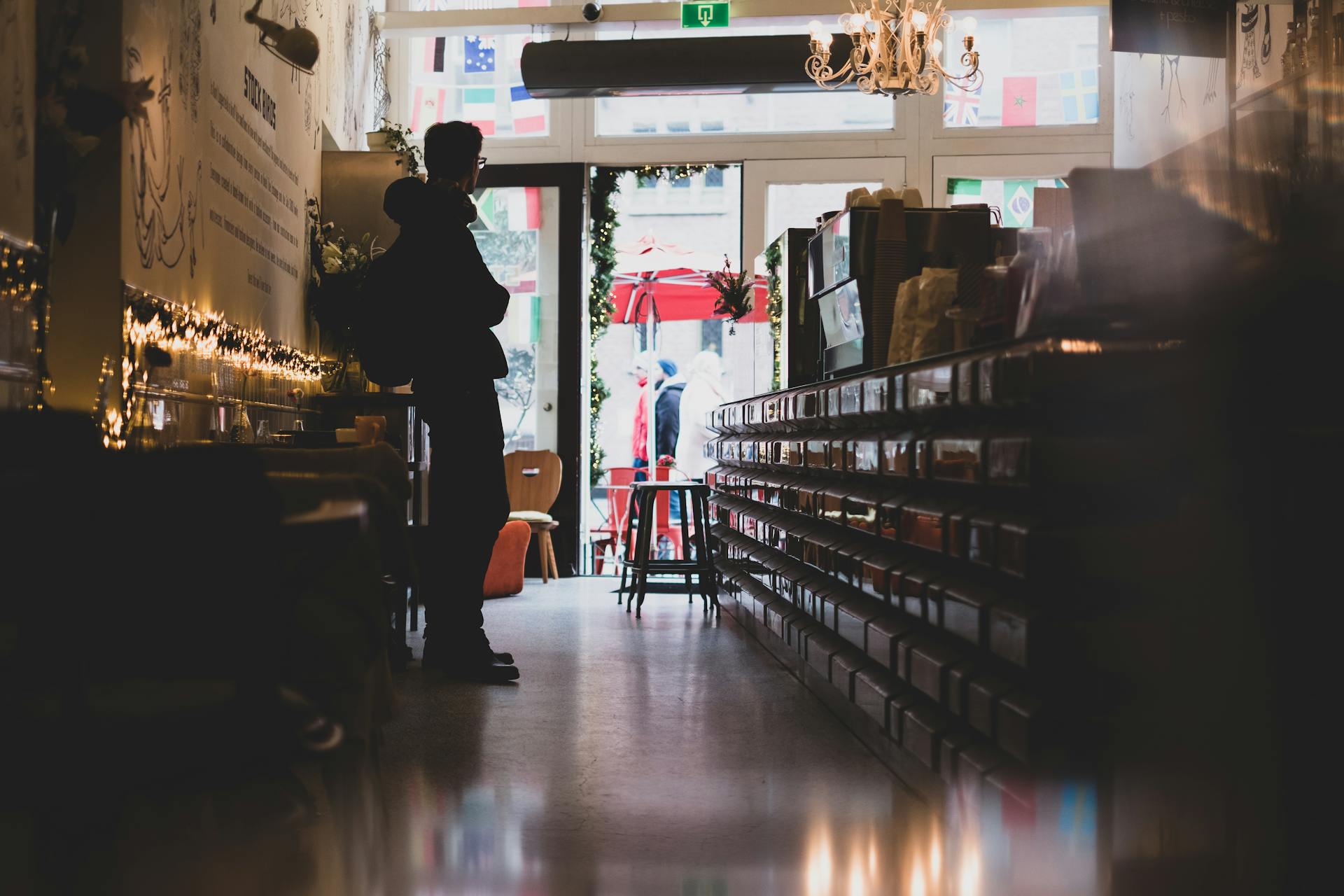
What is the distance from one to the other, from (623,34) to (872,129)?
178cm

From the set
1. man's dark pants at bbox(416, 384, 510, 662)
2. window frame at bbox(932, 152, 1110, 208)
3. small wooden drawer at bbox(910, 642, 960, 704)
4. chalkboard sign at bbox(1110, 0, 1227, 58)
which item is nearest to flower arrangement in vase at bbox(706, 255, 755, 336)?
window frame at bbox(932, 152, 1110, 208)

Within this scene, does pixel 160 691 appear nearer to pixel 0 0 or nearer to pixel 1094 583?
pixel 1094 583

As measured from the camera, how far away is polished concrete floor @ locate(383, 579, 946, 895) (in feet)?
6.07

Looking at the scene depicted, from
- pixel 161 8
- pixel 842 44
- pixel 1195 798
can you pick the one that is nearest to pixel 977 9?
pixel 842 44

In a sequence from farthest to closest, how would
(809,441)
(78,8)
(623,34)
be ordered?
1. (623,34)
2. (809,441)
3. (78,8)

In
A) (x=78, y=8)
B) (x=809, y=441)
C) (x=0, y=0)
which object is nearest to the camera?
(x=0, y=0)

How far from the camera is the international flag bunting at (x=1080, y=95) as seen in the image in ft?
25.2

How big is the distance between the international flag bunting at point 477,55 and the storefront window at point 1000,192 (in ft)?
10.7

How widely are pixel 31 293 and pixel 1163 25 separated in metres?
4.27

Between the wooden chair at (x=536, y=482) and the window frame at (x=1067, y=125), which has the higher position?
the window frame at (x=1067, y=125)

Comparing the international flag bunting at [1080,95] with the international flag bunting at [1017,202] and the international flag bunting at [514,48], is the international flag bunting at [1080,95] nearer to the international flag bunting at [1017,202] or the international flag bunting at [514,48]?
the international flag bunting at [1017,202]

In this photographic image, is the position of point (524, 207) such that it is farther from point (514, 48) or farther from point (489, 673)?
point (489, 673)

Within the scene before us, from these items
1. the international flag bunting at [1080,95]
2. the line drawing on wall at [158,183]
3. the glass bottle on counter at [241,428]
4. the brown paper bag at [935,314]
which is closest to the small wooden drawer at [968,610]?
the brown paper bag at [935,314]

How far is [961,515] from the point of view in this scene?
6.53 feet
